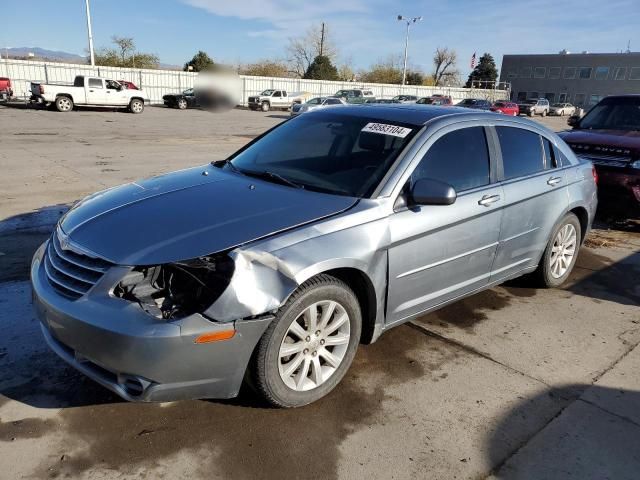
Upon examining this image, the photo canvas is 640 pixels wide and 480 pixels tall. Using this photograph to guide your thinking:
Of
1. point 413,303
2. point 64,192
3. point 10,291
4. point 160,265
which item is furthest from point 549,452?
point 64,192

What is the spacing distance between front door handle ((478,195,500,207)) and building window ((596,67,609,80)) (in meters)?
82.4

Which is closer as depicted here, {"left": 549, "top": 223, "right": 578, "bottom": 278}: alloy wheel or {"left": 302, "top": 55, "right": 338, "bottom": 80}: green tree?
{"left": 549, "top": 223, "right": 578, "bottom": 278}: alloy wheel

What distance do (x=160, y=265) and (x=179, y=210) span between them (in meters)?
0.58

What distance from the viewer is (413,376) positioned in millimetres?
3326

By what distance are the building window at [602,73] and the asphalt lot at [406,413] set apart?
8136cm

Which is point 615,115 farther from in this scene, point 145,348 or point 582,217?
point 145,348

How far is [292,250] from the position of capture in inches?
105

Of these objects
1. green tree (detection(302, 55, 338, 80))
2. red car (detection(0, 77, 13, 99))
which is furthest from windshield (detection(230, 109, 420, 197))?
green tree (detection(302, 55, 338, 80))

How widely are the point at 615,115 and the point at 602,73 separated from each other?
3033 inches

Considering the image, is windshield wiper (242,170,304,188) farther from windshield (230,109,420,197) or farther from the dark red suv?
the dark red suv

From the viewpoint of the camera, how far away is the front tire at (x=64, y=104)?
2572cm

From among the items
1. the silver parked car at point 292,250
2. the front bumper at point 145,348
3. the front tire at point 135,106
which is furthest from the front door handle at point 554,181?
the front tire at point 135,106

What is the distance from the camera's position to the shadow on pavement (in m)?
2.53

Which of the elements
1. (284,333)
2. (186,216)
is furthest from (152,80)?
(284,333)
